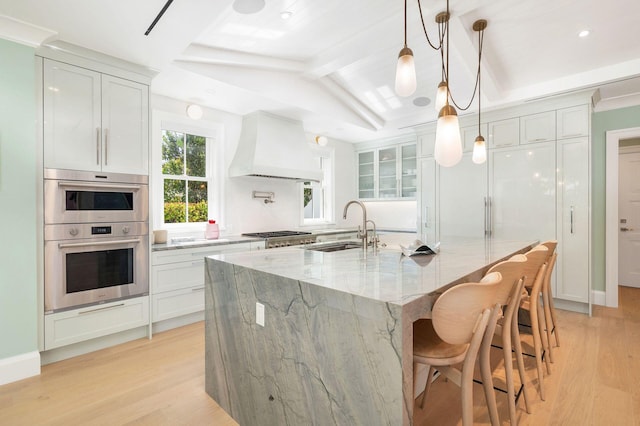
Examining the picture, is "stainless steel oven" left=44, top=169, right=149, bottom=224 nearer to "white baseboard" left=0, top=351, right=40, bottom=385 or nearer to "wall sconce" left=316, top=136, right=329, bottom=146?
"white baseboard" left=0, top=351, right=40, bottom=385

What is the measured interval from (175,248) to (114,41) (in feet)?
6.28

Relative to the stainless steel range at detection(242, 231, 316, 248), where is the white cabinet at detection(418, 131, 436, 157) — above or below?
above

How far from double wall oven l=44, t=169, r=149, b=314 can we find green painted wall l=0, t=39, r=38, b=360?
0.12 m

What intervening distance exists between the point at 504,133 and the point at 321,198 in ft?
10.6

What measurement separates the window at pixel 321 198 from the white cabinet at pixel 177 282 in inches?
100

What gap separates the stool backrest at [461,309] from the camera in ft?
3.77

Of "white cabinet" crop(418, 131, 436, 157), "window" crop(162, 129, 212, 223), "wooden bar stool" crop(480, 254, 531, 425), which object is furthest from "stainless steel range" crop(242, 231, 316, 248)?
"wooden bar stool" crop(480, 254, 531, 425)

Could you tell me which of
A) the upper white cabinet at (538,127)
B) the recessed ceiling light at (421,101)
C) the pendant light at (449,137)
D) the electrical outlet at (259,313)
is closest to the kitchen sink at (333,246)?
the electrical outlet at (259,313)

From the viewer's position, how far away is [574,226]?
376cm

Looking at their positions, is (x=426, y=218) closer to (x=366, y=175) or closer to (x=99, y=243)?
(x=366, y=175)

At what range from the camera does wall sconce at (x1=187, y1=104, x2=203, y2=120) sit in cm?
391

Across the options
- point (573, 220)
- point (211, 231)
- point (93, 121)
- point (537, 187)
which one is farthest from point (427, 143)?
point (93, 121)

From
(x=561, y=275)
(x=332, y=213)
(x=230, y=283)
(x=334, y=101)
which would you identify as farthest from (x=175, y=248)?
(x=561, y=275)

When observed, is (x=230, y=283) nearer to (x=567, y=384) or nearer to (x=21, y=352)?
(x=21, y=352)
